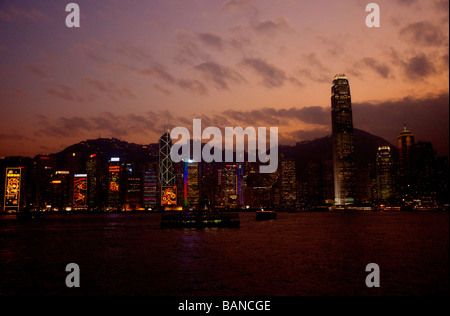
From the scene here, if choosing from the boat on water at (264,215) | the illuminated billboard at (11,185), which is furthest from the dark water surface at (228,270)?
the illuminated billboard at (11,185)

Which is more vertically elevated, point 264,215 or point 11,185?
point 11,185

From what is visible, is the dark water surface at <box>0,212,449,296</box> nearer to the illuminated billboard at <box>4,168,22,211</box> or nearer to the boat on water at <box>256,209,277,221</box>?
the boat on water at <box>256,209,277,221</box>

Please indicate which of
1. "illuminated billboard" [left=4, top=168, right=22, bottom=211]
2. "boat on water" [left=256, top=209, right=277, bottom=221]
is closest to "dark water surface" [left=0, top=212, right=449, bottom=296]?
"boat on water" [left=256, top=209, right=277, bottom=221]

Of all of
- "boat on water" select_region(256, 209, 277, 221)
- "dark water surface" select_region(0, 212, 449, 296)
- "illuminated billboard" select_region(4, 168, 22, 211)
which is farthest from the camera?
"illuminated billboard" select_region(4, 168, 22, 211)

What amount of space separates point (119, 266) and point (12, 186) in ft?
619

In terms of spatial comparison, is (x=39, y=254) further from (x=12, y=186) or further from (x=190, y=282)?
(x=12, y=186)

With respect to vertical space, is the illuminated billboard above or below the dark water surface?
above

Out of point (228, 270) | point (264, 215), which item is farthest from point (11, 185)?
point (228, 270)

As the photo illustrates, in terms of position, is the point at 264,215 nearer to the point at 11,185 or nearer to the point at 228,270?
the point at 228,270

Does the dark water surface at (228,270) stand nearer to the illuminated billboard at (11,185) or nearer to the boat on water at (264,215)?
the boat on water at (264,215)

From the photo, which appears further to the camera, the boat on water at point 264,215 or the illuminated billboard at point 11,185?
the illuminated billboard at point 11,185

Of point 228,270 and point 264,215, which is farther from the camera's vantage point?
point 264,215

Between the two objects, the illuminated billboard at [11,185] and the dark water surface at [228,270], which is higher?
the illuminated billboard at [11,185]
